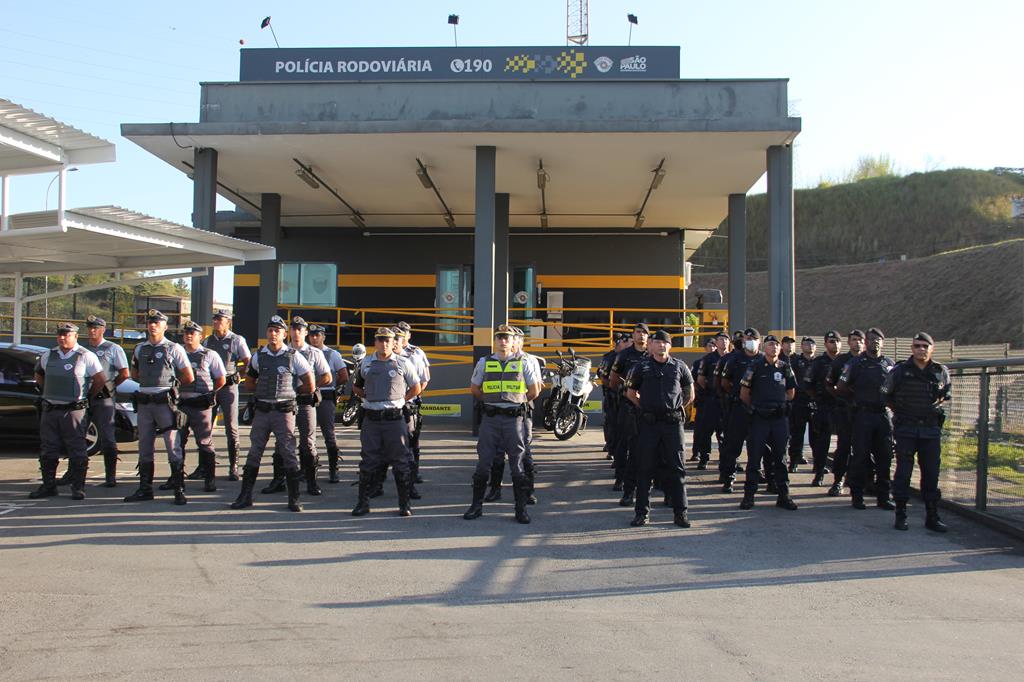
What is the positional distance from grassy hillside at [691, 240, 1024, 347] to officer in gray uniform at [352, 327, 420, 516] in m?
43.8

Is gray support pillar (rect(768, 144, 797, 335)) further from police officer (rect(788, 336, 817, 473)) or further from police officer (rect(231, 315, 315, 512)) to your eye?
police officer (rect(231, 315, 315, 512))

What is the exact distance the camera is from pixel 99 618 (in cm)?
509

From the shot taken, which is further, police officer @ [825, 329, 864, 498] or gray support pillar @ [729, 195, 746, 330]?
gray support pillar @ [729, 195, 746, 330]

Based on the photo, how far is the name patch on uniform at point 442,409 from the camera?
55.6 ft

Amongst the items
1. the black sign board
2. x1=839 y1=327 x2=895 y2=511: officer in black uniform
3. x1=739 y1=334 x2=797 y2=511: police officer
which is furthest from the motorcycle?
the black sign board

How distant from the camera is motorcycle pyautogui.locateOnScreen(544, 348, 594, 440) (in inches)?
548

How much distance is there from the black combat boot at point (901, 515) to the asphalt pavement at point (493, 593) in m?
0.13

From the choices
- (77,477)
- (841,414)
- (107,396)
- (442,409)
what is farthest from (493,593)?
(442,409)

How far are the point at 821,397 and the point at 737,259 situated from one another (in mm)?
8454

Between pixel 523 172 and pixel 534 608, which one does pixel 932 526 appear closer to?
pixel 534 608

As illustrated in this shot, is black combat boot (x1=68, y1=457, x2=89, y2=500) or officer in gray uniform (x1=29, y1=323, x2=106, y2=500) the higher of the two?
officer in gray uniform (x1=29, y1=323, x2=106, y2=500)

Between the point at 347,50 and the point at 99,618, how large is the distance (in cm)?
1338

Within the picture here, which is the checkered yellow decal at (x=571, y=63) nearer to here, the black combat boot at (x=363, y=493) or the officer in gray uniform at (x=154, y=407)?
the officer in gray uniform at (x=154, y=407)

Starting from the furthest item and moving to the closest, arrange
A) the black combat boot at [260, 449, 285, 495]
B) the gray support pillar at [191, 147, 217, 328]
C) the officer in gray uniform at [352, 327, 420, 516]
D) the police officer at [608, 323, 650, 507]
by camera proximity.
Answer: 1. the gray support pillar at [191, 147, 217, 328]
2. the black combat boot at [260, 449, 285, 495]
3. the police officer at [608, 323, 650, 507]
4. the officer in gray uniform at [352, 327, 420, 516]
